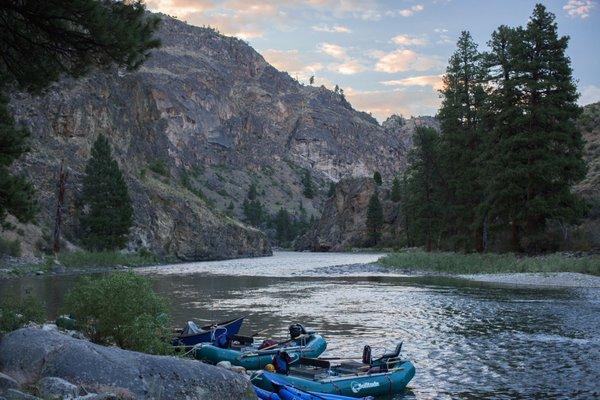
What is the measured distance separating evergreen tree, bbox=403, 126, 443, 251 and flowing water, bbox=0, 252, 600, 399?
57.2 feet

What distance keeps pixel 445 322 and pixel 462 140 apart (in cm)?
3362

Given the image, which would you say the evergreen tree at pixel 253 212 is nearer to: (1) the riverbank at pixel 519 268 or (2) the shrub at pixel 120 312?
(1) the riverbank at pixel 519 268

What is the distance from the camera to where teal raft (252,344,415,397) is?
11719 millimetres

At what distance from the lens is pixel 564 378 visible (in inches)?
556

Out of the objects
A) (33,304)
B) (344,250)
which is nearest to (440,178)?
(33,304)

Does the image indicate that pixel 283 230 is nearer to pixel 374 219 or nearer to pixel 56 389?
pixel 374 219

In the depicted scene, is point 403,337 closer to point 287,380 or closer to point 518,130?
point 287,380

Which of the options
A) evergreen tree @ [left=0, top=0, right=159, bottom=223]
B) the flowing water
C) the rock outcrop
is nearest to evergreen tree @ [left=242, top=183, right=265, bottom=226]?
the rock outcrop

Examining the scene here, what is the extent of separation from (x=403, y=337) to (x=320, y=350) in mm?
4971

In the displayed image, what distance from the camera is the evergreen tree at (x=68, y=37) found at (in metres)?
12.2

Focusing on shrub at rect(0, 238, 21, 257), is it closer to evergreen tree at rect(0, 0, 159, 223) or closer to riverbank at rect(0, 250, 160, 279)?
riverbank at rect(0, 250, 160, 279)

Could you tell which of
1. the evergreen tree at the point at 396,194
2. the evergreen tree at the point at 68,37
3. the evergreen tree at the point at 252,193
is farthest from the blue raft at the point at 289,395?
the evergreen tree at the point at 252,193

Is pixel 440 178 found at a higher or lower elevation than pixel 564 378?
higher

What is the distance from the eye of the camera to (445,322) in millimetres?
22688
